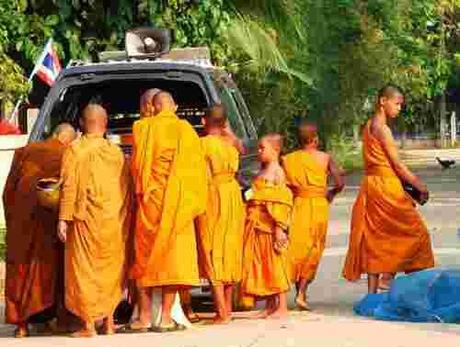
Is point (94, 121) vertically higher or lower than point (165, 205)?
higher

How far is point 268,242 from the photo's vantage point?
10.5m

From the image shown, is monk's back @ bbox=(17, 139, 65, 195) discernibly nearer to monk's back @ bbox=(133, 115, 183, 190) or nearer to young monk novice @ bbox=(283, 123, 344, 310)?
monk's back @ bbox=(133, 115, 183, 190)

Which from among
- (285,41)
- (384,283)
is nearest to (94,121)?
(384,283)

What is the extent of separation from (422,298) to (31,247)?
9.83 feet

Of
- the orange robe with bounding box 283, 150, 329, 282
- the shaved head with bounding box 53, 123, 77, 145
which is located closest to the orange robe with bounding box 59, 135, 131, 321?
the shaved head with bounding box 53, 123, 77, 145

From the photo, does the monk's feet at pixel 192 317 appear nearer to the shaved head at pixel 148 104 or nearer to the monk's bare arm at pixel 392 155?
the shaved head at pixel 148 104

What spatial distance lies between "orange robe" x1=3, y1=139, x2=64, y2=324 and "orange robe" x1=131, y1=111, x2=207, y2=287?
689mm

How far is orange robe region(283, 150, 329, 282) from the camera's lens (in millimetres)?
11203

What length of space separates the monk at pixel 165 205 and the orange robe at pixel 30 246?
682 millimetres

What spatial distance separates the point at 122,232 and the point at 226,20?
349 inches

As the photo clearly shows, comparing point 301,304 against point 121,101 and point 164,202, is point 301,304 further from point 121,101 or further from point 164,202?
point 121,101

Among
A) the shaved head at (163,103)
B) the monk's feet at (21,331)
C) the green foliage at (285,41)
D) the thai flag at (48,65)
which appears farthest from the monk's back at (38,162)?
the thai flag at (48,65)

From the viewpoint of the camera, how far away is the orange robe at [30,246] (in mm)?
9969

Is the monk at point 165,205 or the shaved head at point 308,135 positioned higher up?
the shaved head at point 308,135
